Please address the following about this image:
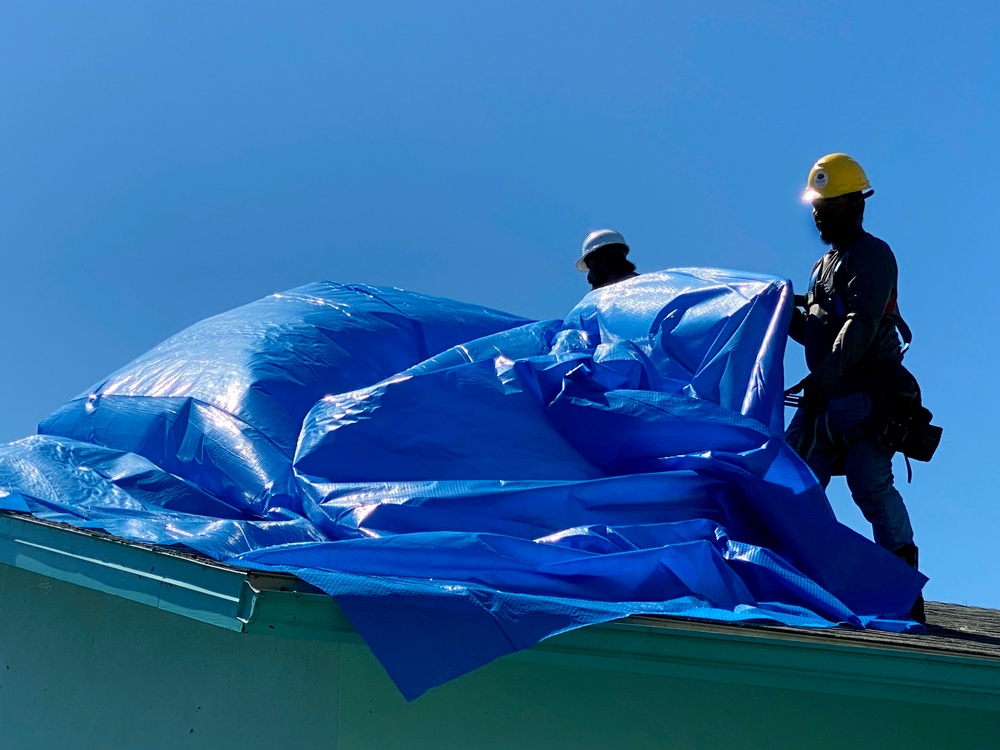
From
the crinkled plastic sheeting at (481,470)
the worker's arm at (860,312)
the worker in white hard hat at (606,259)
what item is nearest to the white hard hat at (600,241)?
the worker in white hard hat at (606,259)

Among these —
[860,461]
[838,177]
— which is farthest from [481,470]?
[838,177]

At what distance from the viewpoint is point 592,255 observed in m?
4.88

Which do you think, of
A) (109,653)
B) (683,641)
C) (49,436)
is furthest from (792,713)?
(49,436)

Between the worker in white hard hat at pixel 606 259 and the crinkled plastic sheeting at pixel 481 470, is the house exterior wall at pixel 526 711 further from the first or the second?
the worker in white hard hat at pixel 606 259

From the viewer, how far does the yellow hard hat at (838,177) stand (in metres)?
3.39

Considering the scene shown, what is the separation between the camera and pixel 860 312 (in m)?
3.19

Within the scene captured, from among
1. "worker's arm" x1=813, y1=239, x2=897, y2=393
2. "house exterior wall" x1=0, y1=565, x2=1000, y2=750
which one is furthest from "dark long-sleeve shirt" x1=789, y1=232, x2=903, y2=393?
"house exterior wall" x1=0, y1=565, x2=1000, y2=750

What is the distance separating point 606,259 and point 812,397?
177 centimetres

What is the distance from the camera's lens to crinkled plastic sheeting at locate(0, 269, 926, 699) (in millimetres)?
2381

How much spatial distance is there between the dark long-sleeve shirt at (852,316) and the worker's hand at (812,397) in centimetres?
2

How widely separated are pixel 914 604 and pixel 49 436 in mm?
3036

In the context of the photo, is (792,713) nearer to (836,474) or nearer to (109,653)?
(836,474)

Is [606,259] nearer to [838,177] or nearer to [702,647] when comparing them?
[838,177]

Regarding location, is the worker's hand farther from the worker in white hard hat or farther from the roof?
the worker in white hard hat
